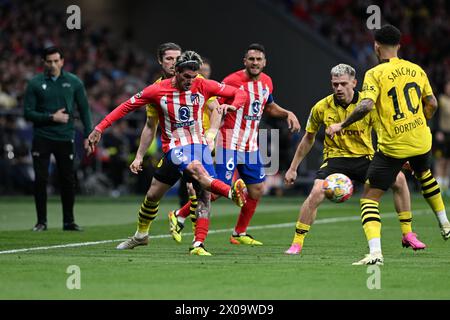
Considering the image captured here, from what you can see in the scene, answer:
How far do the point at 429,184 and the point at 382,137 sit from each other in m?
1.30

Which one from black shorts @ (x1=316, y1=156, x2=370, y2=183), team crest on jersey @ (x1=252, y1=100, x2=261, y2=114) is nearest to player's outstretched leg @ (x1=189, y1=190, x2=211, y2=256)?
black shorts @ (x1=316, y1=156, x2=370, y2=183)

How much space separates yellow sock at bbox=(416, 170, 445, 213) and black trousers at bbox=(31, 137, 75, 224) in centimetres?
600

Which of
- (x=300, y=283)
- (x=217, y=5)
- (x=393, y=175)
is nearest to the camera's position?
(x=300, y=283)

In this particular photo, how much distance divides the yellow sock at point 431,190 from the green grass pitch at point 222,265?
1.75 ft

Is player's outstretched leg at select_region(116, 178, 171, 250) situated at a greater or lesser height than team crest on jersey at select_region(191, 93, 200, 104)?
lesser

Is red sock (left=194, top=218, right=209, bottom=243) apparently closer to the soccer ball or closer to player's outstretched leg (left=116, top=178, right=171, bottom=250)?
player's outstretched leg (left=116, top=178, right=171, bottom=250)

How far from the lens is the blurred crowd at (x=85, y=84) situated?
2617 cm

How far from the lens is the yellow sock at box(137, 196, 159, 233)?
12.5 m

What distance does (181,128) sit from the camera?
12.2m

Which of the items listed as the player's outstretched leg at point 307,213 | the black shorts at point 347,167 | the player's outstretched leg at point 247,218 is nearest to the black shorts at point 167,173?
the player's outstretched leg at point 307,213

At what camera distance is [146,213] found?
41.4 feet

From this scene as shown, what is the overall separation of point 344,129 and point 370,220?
1.79m

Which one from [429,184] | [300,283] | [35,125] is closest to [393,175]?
[429,184]
